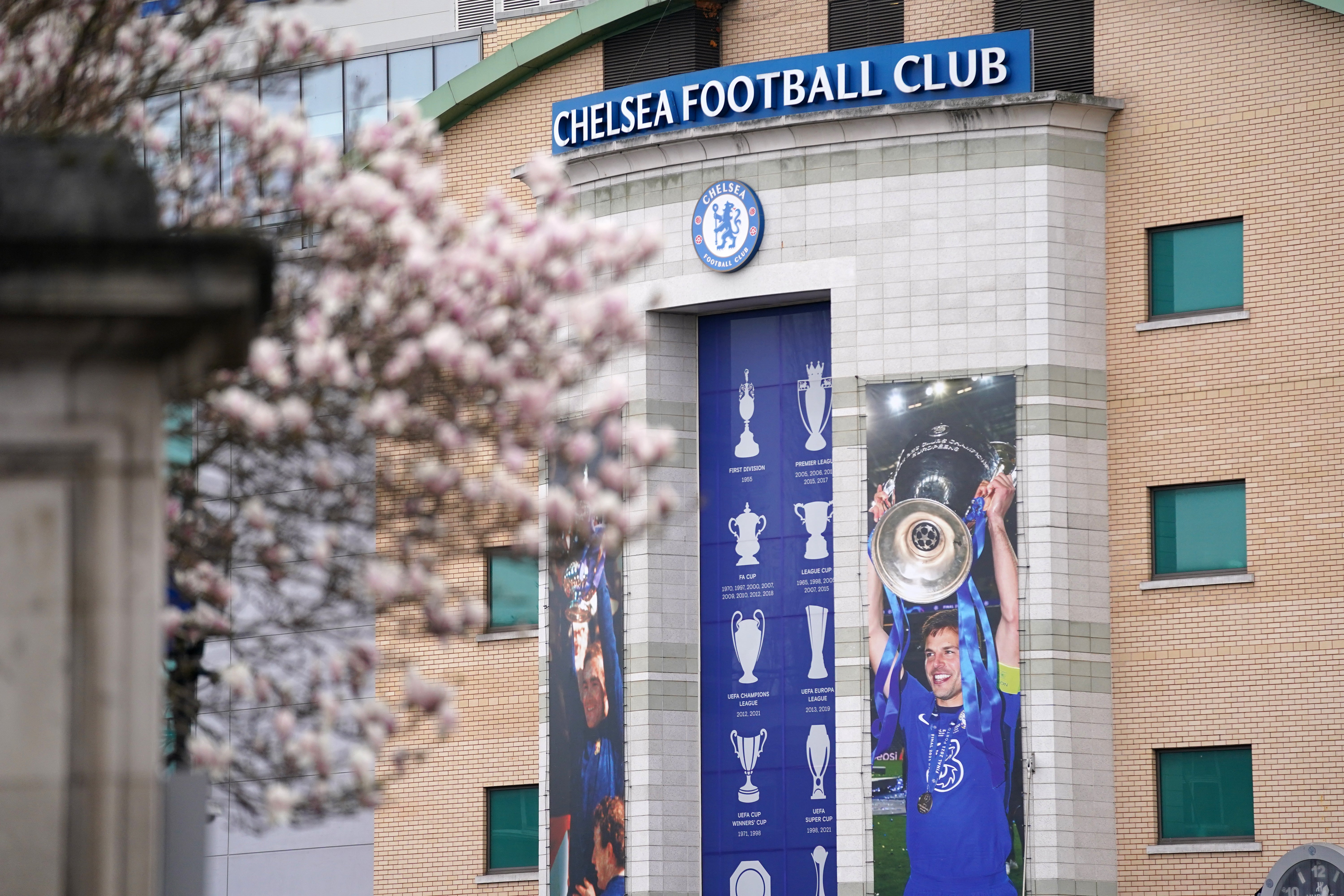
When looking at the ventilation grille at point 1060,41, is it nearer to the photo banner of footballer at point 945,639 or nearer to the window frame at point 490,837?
the photo banner of footballer at point 945,639

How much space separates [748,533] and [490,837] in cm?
832

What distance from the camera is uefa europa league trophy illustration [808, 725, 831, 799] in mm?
37594

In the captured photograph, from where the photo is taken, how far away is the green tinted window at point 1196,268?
36281mm

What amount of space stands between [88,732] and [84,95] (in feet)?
24.0

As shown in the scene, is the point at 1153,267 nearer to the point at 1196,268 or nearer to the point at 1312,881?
the point at 1196,268

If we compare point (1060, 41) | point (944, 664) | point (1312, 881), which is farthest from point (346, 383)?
point (1060, 41)

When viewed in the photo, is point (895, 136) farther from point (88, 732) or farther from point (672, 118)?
point (88, 732)

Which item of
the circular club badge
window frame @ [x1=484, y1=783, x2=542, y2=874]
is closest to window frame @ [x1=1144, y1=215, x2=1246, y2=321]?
the circular club badge

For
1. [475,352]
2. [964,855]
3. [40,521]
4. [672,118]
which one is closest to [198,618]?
[475,352]

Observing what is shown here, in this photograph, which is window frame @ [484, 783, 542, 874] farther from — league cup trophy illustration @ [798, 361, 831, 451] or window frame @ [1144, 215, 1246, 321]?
window frame @ [1144, 215, 1246, 321]

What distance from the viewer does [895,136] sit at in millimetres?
37156

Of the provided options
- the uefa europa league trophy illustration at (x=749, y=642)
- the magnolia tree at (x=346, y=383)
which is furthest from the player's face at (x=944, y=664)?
the magnolia tree at (x=346, y=383)

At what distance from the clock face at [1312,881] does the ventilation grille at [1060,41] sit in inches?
532

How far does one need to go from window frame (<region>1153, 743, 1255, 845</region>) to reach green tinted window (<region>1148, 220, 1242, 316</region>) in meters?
7.07
